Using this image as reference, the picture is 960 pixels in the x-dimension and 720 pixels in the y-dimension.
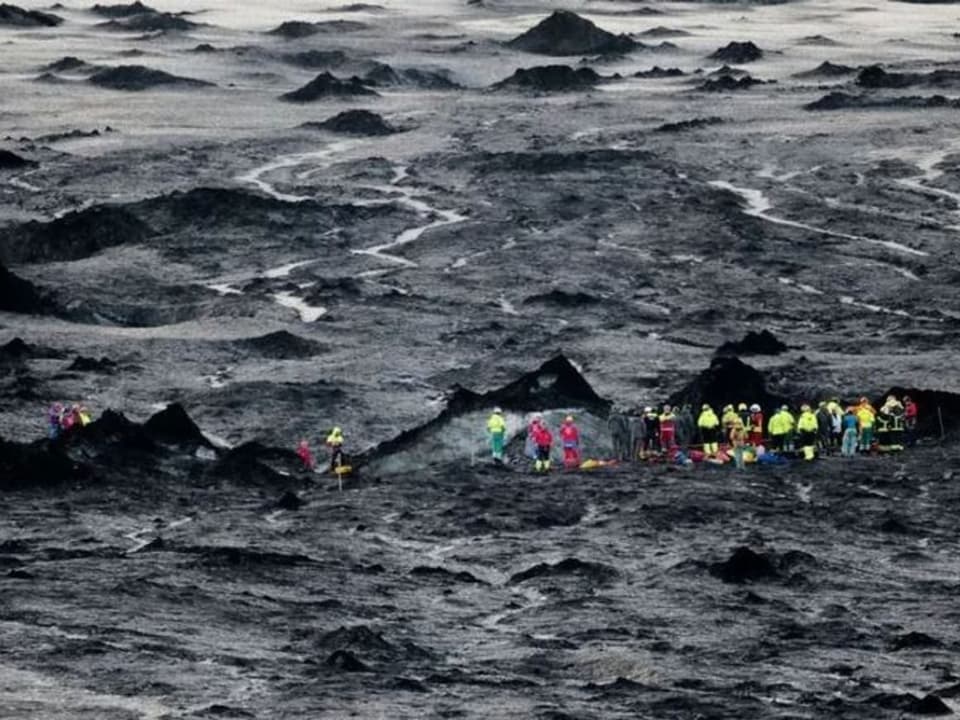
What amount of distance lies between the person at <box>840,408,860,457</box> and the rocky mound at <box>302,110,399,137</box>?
51147 millimetres

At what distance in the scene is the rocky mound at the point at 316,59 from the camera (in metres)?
126

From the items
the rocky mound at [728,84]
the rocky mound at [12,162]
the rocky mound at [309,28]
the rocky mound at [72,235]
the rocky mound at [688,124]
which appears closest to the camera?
the rocky mound at [72,235]

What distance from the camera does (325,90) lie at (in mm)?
114562

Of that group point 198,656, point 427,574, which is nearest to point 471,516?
point 427,574

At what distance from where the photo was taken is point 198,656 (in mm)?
36406

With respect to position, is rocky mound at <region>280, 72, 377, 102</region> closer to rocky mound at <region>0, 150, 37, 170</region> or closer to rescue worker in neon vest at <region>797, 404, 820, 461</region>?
rocky mound at <region>0, 150, 37, 170</region>

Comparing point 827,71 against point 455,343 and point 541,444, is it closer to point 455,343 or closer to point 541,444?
point 455,343

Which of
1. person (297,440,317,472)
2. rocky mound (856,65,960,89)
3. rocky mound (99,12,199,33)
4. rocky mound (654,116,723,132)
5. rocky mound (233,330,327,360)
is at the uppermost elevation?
rocky mound (99,12,199,33)

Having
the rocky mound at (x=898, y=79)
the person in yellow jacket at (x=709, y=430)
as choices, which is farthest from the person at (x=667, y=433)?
the rocky mound at (x=898, y=79)

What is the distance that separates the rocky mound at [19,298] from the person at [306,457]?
59.7 ft

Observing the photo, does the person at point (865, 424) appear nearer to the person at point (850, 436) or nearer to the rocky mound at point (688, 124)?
the person at point (850, 436)

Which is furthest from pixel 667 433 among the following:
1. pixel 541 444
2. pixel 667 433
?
pixel 541 444

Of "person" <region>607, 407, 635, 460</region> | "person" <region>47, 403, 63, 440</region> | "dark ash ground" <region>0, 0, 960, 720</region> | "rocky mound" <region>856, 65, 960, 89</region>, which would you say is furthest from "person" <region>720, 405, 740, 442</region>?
"rocky mound" <region>856, 65, 960, 89</region>

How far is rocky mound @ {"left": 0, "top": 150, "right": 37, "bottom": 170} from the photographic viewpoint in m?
93.4
